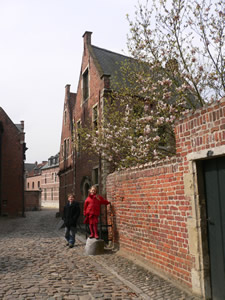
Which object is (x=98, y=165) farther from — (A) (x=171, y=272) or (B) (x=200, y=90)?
(A) (x=171, y=272)

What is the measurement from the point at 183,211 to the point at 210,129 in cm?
149

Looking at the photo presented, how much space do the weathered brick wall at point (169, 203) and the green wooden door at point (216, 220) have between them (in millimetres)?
284

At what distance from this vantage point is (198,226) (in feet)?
14.9

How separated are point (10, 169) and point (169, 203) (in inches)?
896

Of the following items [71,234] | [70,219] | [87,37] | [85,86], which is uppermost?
[87,37]

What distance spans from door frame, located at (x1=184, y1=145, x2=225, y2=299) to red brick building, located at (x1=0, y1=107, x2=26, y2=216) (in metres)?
22.8

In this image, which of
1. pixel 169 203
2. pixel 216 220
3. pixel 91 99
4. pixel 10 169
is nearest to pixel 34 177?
pixel 10 169

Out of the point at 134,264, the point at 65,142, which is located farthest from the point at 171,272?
the point at 65,142

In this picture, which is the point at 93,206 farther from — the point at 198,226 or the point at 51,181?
the point at 51,181

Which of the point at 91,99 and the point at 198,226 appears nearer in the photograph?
the point at 198,226

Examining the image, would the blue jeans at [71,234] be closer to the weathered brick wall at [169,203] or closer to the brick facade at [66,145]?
the weathered brick wall at [169,203]

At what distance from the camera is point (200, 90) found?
29.4ft

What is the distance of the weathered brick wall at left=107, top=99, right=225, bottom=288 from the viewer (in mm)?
4457

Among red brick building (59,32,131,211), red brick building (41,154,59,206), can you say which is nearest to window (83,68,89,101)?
red brick building (59,32,131,211)
